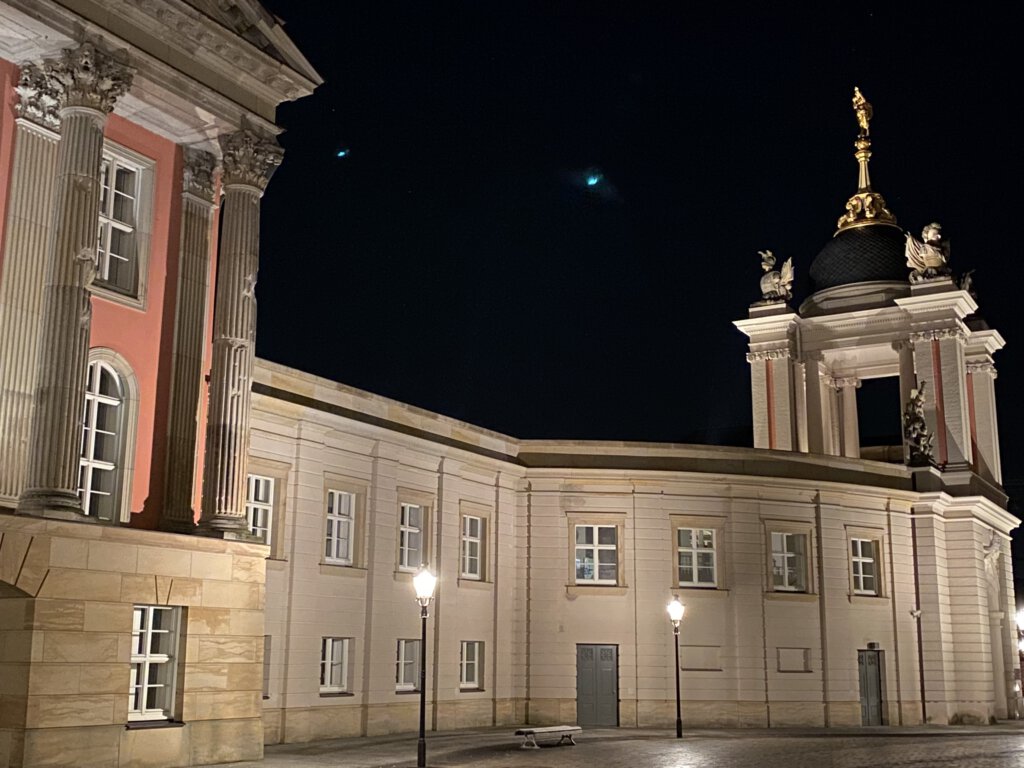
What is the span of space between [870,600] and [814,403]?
14451 mm

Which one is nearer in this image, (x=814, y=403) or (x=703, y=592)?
(x=703, y=592)

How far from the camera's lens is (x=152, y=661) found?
2203cm

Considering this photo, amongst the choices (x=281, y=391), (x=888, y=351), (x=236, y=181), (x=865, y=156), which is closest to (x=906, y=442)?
(x=888, y=351)

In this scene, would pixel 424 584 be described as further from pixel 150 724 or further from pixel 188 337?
pixel 188 337

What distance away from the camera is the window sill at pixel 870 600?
129ft

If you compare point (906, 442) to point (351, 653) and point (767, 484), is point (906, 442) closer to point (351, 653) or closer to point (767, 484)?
point (767, 484)

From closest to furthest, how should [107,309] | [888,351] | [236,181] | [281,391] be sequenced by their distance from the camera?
[107,309] → [236,181] → [281,391] → [888,351]

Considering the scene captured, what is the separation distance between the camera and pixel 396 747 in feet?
87.8

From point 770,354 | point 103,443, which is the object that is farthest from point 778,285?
point 103,443

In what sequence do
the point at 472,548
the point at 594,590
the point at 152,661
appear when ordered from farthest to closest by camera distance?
the point at 594,590 → the point at 472,548 → the point at 152,661

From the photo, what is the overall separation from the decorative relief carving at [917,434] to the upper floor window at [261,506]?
25177 mm

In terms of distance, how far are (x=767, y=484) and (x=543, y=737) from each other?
1379 centimetres

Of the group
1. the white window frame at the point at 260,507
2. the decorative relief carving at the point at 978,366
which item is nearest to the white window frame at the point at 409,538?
the white window frame at the point at 260,507

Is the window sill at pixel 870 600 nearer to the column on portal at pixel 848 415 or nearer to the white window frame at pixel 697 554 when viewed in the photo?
the white window frame at pixel 697 554
